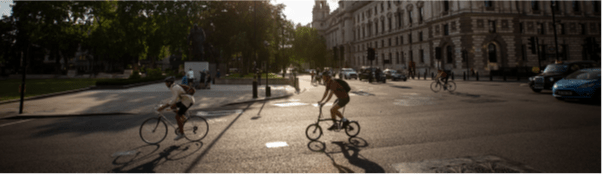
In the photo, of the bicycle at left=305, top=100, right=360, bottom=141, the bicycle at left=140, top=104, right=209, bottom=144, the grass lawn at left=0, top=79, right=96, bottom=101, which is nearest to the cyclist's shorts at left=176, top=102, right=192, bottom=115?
the bicycle at left=140, top=104, right=209, bottom=144

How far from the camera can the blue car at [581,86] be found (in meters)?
11.0

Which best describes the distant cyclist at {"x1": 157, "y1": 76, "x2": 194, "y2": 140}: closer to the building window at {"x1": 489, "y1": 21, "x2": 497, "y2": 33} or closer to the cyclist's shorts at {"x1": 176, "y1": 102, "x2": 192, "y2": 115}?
the cyclist's shorts at {"x1": 176, "y1": 102, "x2": 192, "y2": 115}

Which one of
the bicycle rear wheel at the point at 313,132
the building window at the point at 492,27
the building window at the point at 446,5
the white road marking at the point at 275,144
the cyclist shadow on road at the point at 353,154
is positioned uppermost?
the building window at the point at 446,5

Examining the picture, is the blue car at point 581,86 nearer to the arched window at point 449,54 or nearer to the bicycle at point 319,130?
the bicycle at point 319,130

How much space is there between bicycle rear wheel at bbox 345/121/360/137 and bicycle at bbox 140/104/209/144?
11.0ft

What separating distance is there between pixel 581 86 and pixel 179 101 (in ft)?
47.2

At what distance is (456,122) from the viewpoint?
8.26 m

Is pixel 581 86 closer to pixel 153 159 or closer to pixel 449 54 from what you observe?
pixel 153 159

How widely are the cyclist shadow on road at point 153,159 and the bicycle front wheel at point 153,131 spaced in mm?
399

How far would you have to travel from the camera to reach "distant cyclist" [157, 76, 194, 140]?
6414 millimetres

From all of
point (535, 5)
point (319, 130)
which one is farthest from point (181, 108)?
point (535, 5)

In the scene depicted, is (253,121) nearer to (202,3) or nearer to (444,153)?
(444,153)

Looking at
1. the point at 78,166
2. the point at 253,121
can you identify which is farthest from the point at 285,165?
the point at 253,121

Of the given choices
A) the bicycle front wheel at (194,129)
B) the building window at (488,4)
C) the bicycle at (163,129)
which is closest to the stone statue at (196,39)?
the bicycle at (163,129)
